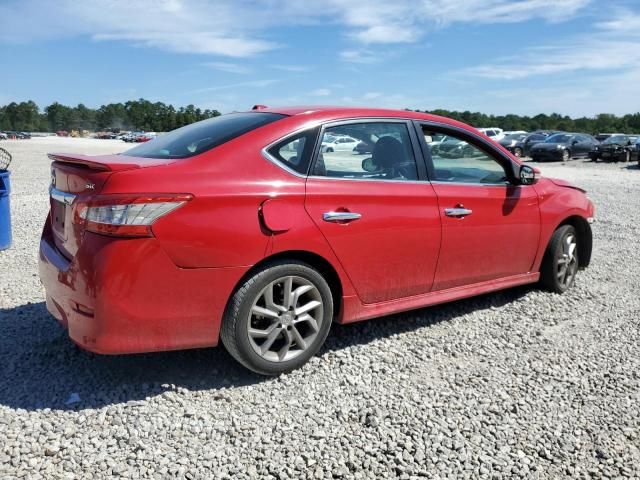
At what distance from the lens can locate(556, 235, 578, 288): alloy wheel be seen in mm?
5367

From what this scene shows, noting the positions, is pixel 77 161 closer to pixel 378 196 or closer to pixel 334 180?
pixel 334 180

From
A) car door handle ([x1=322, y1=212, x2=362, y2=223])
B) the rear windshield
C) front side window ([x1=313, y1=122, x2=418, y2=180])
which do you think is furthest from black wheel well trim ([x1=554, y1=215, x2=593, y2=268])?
the rear windshield

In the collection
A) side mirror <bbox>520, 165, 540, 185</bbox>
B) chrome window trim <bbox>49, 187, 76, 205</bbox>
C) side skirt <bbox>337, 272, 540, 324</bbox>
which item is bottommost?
side skirt <bbox>337, 272, 540, 324</bbox>

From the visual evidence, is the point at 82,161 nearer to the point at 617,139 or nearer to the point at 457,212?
the point at 457,212

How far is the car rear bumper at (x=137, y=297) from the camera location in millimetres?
3049

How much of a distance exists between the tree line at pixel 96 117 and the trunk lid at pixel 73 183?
136 m

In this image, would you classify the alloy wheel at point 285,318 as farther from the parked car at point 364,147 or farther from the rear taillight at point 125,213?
the parked car at point 364,147

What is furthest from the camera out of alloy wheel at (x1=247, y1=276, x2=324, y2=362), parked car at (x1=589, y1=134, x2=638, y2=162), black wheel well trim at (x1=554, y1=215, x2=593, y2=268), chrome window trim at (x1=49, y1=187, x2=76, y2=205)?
parked car at (x1=589, y1=134, x2=638, y2=162)

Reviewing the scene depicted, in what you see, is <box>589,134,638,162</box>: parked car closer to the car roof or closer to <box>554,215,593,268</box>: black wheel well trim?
<box>554,215,593,268</box>: black wheel well trim

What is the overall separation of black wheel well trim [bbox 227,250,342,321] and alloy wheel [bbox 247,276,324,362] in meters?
0.12

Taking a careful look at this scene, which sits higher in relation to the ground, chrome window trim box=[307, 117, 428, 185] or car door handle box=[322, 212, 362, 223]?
chrome window trim box=[307, 117, 428, 185]

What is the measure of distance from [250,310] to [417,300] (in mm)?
1407

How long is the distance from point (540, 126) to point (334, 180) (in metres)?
98.4

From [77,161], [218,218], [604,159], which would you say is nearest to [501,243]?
[218,218]
